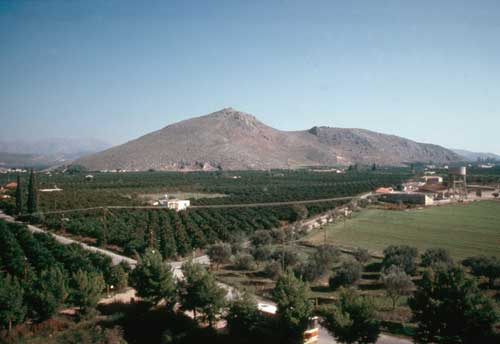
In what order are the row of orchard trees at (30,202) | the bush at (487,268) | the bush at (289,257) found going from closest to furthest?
1. the bush at (487,268)
2. the bush at (289,257)
3. the row of orchard trees at (30,202)

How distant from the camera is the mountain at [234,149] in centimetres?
12888

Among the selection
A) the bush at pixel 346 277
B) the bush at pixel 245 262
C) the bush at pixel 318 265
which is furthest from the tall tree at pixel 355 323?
the bush at pixel 245 262

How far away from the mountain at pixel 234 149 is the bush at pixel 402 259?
101465mm

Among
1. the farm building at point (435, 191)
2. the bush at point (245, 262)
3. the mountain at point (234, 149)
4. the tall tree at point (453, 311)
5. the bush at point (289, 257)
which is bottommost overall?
the bush at point (245, 262)

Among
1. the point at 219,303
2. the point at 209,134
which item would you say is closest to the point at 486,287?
the point at 219,303

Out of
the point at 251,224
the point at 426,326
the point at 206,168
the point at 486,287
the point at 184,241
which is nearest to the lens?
the point at 426,326

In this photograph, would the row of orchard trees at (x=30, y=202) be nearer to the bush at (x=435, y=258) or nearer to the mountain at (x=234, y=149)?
the bush at (x=435, y=258)

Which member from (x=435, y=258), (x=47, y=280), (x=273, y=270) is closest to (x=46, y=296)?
(x=47, y=280)

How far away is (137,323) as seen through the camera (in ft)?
46.5

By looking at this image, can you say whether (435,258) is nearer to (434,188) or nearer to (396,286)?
(396,286)

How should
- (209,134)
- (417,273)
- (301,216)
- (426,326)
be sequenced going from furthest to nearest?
(209,134) < (301,216) < (417,273) < (426,326)

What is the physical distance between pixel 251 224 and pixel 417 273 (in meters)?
15.5

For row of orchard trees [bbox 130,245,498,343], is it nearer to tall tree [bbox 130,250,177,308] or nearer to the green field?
tall tree [bbox 130,250,177,308]

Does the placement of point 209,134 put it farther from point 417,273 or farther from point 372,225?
point 417,273
